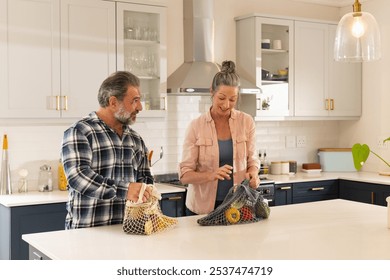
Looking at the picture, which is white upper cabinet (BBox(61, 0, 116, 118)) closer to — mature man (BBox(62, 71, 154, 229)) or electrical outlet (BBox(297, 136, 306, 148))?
mature man (BBox(62, 71, 154, 229))

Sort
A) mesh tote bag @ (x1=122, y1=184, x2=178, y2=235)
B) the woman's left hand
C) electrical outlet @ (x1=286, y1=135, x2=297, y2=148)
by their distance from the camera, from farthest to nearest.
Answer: electrical outlet @ (x1=286, y1=135, x2=297, y2=148) → the woman's left hand → mesh tote bag @ (x1=122, y1=184, x2=178, y2=235)

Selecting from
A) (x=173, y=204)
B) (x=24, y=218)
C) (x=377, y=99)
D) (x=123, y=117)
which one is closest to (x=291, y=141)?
(x=377, y=99)

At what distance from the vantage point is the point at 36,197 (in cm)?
416

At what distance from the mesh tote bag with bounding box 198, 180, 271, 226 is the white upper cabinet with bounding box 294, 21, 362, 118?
9.53 feet

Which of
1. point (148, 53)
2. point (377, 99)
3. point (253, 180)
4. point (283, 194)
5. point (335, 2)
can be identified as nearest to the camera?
point (253, 180)

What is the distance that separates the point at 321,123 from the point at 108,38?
275 centimetres

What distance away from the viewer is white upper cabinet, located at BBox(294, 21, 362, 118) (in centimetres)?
564

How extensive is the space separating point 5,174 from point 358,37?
2.78 meters

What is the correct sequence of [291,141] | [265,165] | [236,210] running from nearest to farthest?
[236,210] < [265,165] < [291,141]

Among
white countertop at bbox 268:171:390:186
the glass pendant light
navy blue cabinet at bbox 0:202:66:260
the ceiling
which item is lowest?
navy blue cabinet at bbox 0:202:66:260

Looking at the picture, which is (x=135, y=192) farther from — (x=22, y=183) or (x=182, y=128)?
(x=182, y=128)


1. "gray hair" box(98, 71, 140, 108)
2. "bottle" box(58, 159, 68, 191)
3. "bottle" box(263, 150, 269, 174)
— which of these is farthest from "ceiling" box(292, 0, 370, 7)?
"gray hair" box(98, 71, 140, 108)

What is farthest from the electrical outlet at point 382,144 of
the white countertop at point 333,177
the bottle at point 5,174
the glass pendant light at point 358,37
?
the bottle at point 5,174

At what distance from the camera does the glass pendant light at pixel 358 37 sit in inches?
114
